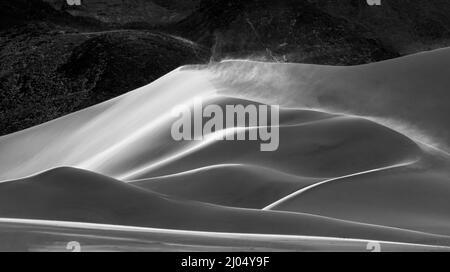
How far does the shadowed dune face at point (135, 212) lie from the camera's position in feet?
11.0

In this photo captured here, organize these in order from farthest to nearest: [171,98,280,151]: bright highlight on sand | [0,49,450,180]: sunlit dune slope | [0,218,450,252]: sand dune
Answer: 1. [171,98,280,151]: bright highlight on sand
2. [0,49,450,180]: sunlit dune slope
3. [0,218,450,252]: sand dune

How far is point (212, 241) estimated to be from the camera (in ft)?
10.2

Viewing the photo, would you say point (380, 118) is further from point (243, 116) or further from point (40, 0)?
point (40, 0)

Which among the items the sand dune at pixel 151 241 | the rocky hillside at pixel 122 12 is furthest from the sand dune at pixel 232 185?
the rocky hillside at pixel 122 12

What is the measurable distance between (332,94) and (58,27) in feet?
46.4

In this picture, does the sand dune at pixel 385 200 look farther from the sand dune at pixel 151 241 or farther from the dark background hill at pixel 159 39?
the dark background hill at pixel 159 39

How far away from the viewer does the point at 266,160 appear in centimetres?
552

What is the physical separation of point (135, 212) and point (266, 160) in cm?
204

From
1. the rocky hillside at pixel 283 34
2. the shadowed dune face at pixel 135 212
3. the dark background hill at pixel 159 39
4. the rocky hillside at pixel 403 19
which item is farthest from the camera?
the rocky hillside at pixel 403 19

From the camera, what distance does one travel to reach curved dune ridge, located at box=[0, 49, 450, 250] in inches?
144

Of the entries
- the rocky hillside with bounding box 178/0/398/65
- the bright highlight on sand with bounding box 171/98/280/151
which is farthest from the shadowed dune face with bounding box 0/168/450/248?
the rocky hillside with bounding box 178/0/398/65

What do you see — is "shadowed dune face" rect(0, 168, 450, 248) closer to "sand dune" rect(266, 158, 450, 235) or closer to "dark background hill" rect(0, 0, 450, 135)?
"sand dune" rect(266, 158, 450, 235)

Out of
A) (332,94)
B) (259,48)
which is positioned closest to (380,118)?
(332,94)

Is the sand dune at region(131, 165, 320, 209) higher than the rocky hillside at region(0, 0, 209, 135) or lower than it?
lower
